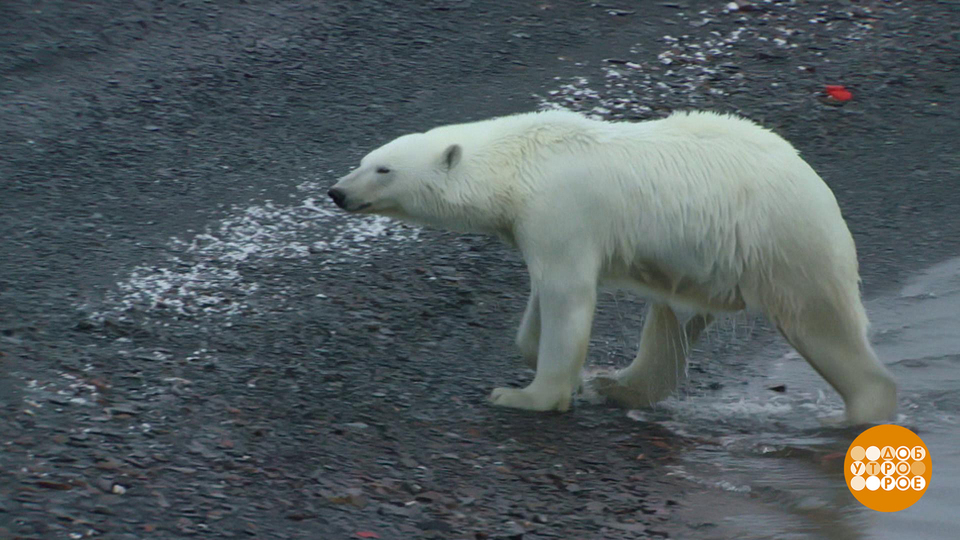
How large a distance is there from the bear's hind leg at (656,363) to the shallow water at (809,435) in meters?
0.09

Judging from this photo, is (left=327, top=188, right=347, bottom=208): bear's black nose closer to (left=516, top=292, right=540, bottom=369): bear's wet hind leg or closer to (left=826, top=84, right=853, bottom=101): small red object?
(left=516, top=292, right=540, bottom=369): bear's wet hind leg

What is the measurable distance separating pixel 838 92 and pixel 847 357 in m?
4.31

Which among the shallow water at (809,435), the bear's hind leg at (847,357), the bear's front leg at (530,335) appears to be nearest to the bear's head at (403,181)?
the bear's front leg at (530,335)

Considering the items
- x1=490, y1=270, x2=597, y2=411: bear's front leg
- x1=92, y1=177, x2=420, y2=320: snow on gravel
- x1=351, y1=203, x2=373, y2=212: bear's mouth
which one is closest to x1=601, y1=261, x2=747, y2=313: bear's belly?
x1=490, y1=270, x2=597, y2=411: bear's front leg

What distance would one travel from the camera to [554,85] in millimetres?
8250

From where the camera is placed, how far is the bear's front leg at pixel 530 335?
465 cm

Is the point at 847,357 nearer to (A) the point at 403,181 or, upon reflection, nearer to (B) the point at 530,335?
(B) the point at 530,335

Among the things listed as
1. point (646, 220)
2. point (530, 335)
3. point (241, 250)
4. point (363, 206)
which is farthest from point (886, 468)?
point (241, 250)

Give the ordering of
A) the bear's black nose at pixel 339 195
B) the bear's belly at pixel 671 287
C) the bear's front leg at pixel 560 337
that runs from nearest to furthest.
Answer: the bear's front leg at pixel 560 337
the bear's belly at pixel 671 287
the bear's black nose at pixel 339 195

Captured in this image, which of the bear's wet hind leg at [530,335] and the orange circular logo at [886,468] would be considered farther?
the bear's wet hind leg at [530,335]

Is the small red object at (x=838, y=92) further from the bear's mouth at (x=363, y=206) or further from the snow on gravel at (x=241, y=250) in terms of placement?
the bear's mouth at (x=363, y=206)

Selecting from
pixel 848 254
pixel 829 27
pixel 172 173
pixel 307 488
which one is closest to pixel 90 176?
pixel 172 173

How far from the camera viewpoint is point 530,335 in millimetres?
4715

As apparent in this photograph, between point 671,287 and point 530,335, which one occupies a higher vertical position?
point 671,287
